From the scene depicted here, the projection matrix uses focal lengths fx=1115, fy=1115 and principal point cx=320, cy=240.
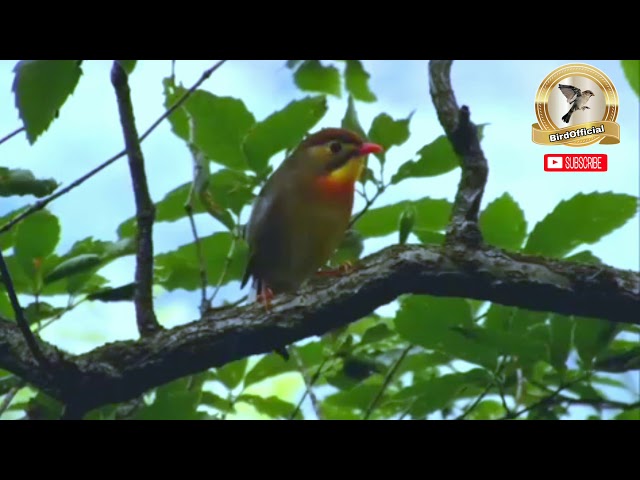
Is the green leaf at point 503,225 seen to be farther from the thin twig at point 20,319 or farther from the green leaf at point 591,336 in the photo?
the thin twig at point 20,319

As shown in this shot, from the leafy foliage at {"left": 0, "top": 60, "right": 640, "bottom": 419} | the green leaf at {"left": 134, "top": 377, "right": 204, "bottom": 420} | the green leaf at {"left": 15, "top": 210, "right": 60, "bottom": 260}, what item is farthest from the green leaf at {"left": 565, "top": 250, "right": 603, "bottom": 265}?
the green leaf at {"left": 15, "top": 210, "right": 60, "bottom": 260}

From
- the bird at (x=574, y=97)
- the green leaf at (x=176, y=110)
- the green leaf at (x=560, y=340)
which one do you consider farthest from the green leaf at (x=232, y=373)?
the bird at (x=574, y=97)

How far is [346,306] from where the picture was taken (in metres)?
1.46

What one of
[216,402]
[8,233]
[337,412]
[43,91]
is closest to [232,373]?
[216,402]

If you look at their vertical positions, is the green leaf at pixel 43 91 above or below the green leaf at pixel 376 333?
above

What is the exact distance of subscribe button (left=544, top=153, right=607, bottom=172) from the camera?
150 centimetres

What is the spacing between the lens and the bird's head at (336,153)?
1.57 m

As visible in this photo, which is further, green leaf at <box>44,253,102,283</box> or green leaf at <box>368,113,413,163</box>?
green leaf at <box>368,113,413,163</box>

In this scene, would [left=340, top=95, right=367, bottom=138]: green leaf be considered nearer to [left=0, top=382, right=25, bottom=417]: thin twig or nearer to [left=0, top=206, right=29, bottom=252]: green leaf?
[left=0, top=206, right=29, bottom=252]: green leaf

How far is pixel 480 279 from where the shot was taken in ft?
4.78

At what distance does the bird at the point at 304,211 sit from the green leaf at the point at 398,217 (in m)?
0.03
